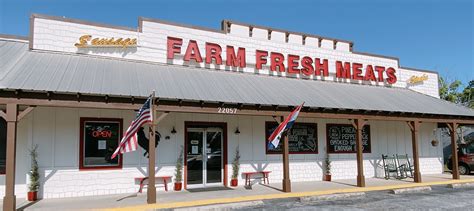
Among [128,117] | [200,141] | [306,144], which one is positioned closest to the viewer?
[128,117]

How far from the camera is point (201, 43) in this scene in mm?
12555

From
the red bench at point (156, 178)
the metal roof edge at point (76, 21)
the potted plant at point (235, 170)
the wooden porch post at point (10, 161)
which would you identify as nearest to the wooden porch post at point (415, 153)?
the potted plant at point (235, 170)

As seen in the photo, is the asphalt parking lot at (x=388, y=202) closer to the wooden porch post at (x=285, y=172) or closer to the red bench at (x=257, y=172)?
the wooden porch post at (x=285, y=172)

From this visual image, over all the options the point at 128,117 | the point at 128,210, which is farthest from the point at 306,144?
the point at 128,210

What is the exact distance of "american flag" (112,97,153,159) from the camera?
799 centimetres

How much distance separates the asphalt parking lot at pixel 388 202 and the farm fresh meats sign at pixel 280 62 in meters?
5.49

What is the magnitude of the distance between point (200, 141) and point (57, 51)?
497 centimetres

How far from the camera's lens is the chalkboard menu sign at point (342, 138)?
537 inches

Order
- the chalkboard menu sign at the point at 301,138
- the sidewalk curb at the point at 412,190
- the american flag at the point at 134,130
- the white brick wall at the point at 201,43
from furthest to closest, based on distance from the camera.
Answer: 1. the chalkboard menu sign at the point at 301,138
2. the sidewalk curb at the point at 412,190
3. the white brick wall at the point at 201,43
4. the american flag at the point at 134,130

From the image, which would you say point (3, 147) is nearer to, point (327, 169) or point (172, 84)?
point (172, 84)

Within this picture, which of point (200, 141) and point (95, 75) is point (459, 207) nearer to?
point (200, 141)

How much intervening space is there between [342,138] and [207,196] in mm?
6604

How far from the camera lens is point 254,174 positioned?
475 inches

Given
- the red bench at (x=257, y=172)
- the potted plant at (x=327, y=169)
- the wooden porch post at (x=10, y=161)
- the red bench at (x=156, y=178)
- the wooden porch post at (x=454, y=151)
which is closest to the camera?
the wooden porch post at (x=10, y=161)
